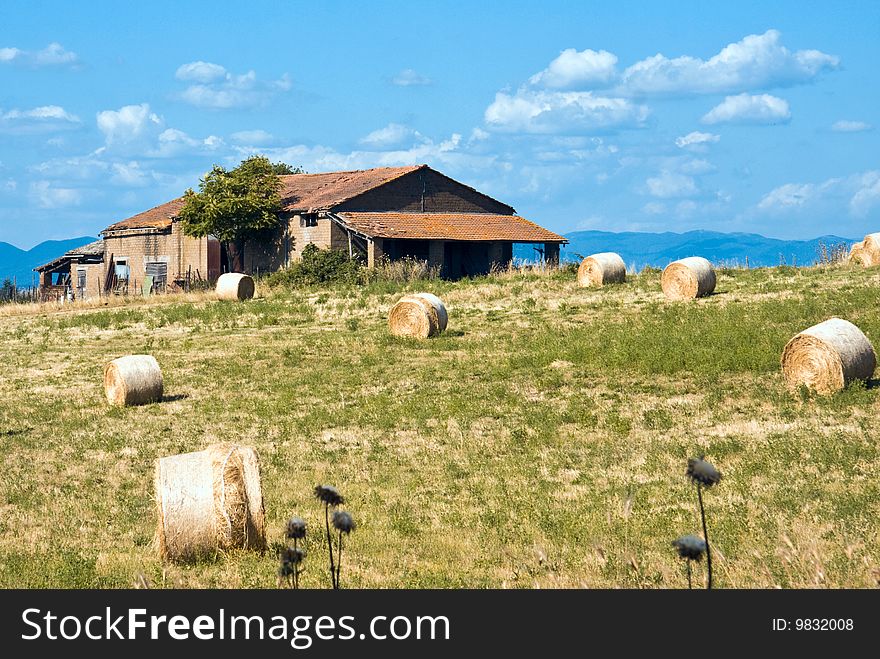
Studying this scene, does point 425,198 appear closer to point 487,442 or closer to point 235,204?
point 235,204

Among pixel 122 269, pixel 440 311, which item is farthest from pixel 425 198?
pixel 440 311

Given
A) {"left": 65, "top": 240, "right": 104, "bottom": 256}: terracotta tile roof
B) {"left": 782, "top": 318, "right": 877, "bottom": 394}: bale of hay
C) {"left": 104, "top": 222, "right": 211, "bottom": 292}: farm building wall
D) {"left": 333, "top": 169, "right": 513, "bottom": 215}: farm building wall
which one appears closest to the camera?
{"left": 782, "top": 318, "right": 877, "bottom": 394}: bale of hay

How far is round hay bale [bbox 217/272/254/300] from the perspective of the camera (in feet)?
143

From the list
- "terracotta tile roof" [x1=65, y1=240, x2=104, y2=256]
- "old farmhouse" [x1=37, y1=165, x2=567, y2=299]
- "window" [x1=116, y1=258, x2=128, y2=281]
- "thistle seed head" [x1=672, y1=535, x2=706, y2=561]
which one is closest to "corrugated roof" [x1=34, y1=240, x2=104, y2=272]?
"terracotta tile roof" [x1=65, y1=240, x2=104, y2=256]

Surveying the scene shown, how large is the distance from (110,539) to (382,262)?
128 ft

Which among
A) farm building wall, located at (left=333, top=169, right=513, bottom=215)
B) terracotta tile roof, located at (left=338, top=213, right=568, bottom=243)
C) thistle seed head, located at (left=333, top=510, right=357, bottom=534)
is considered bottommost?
thistle seed head, located at (left=333, top=510, right=357, bottom=534)

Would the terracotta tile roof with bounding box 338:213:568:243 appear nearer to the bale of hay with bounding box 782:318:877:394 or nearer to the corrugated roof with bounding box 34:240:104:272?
the corrugated roof with bounding box 34:240:104:272

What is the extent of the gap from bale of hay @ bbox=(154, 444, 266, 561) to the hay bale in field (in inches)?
693

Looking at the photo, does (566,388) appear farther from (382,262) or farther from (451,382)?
(382,262)

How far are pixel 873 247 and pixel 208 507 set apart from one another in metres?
32.7

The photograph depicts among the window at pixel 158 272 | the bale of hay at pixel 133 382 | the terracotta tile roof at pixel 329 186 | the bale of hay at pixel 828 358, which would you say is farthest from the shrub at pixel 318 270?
the bale of hay at pixel 828 358

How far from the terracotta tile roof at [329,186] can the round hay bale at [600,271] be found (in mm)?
17139

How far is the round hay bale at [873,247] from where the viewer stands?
38688 millimetres
